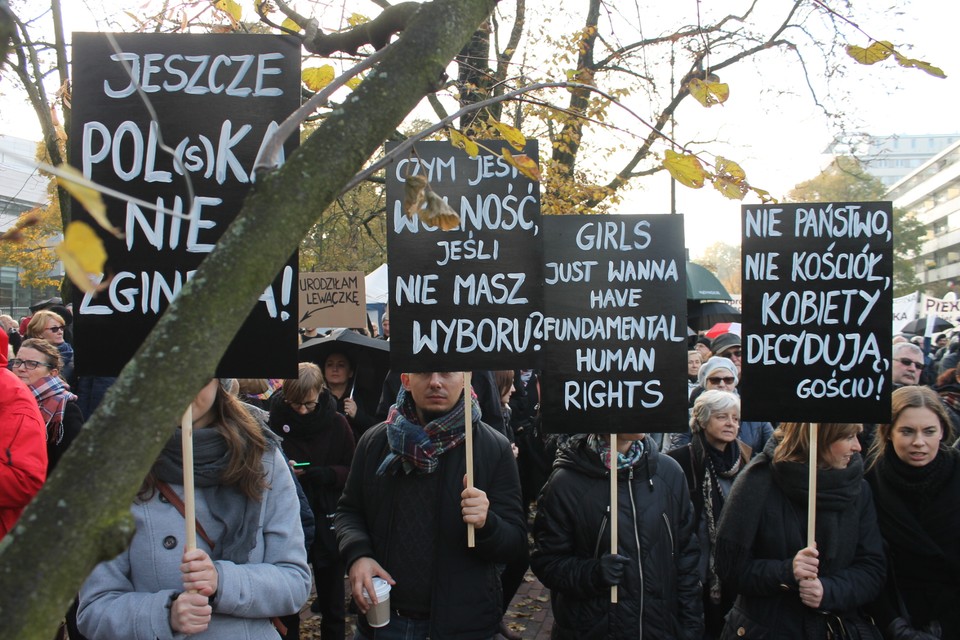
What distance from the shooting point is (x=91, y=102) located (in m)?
2.69

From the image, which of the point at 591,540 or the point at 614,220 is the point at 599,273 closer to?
the point at 614,220

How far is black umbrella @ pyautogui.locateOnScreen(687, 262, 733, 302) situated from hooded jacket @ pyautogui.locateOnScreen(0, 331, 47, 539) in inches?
540

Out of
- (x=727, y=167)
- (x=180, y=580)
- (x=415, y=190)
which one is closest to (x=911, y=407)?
(x=727, y=167)

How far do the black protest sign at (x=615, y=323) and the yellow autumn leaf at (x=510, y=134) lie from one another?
0.77 meters

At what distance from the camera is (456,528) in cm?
333

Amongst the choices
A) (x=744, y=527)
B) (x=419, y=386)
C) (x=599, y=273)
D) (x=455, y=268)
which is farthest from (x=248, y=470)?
(x=744, y=527)

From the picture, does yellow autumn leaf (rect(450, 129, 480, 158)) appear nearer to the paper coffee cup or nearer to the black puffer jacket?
the black puffer jacket

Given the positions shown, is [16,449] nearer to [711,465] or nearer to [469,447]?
[469,447]

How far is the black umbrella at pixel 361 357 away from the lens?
7.00m

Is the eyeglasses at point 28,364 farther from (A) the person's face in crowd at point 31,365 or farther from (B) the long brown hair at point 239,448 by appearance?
(B) the long brown hair at point 239,448

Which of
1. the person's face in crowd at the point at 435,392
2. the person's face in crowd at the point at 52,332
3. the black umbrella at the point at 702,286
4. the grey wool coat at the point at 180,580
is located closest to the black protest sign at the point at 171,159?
the grey wool coat at the point at 180,580

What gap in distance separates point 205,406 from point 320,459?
2467mm

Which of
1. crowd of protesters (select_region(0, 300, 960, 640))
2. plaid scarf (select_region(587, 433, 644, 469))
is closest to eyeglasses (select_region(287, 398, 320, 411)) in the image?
crowd of protesters (select_region(0, 300, 960, 640))

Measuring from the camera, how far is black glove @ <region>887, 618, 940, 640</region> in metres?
3.50
